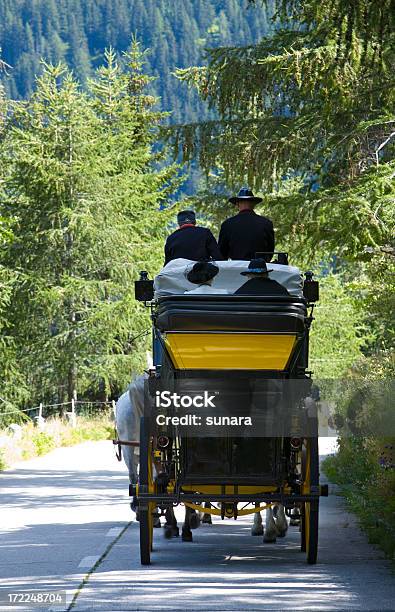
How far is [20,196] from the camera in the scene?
169 ft

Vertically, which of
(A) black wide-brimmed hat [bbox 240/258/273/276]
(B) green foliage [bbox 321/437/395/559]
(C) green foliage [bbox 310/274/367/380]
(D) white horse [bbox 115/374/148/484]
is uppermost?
(A) black wide-brimmed hat [bbox 240/258/273/276]

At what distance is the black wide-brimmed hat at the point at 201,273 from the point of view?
12.3 metres

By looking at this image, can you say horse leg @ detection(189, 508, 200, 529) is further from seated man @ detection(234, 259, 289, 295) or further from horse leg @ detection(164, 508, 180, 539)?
seated man @ detection(234, 259, 289, 295)

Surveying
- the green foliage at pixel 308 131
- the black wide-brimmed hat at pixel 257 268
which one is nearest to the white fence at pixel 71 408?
the green foliage at pixel 308 131

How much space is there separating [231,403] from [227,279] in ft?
3.92

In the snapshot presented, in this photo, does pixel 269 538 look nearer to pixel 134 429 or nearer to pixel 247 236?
pixel 134 429

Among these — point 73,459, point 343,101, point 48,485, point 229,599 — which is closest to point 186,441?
point 229,599

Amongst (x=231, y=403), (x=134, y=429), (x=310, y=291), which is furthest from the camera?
(x=134, y=429)

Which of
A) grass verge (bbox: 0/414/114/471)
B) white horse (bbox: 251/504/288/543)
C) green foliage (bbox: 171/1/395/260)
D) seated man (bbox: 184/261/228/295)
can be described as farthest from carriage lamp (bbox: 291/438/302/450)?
grass verge (bbox: 0/414/114/471)

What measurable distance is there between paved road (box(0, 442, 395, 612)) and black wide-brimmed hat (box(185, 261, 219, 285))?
8.16 ft

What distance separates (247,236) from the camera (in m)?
13.9

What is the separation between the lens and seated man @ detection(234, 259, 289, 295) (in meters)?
12.1

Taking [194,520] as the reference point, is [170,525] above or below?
above

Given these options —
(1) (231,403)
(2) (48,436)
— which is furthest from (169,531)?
(2) (48,436)
